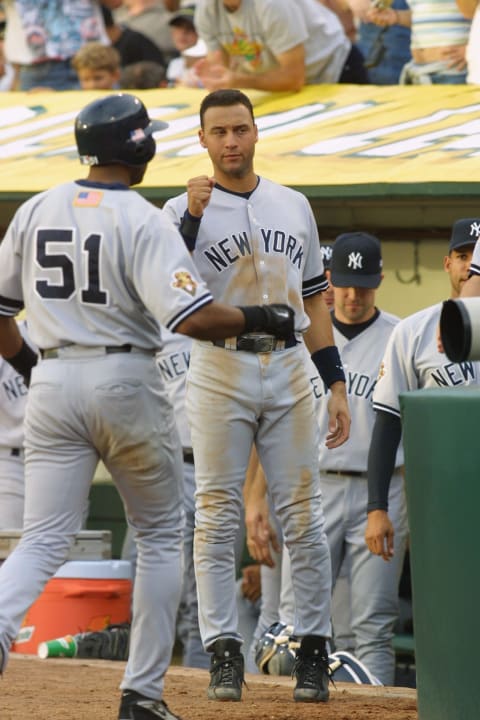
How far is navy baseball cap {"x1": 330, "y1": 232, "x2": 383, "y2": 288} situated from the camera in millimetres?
7137

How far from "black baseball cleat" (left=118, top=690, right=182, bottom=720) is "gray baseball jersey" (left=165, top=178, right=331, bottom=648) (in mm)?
786

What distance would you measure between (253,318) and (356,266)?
9.12ft

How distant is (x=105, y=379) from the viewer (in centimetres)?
448

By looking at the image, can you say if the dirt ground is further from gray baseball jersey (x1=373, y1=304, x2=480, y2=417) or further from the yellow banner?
the yellow banner

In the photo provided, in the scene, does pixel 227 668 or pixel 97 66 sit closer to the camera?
pixel 227 668

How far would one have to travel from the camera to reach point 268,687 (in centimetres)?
582

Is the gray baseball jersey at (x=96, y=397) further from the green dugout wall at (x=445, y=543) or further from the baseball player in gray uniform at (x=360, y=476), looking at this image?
the baseball player in gray uniform at (x=360, y=476)

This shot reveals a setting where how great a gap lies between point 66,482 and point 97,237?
2.42ft

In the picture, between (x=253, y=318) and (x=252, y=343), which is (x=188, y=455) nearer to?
(x=252, y=343)

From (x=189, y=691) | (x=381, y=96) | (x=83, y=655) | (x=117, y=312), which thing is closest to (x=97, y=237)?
(x=117, y=312)

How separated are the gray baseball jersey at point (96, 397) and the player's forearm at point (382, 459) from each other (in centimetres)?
175

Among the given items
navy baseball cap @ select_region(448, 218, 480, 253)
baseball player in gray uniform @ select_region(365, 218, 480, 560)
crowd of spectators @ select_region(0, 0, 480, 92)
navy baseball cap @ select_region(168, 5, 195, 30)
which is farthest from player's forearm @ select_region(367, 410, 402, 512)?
navy baseball cap @ select_region(168, 5, 195, 30)

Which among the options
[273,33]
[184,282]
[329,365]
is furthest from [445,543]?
[273,33]

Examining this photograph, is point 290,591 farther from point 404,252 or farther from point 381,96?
point 381,96
